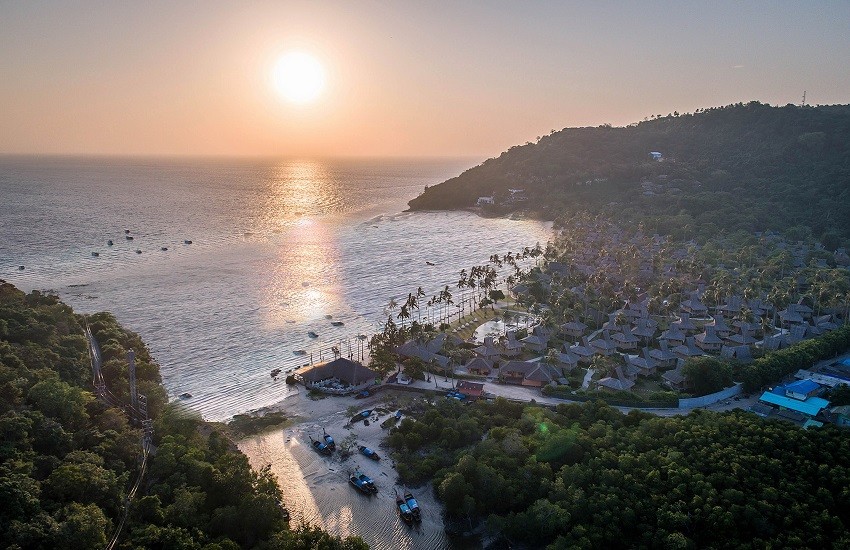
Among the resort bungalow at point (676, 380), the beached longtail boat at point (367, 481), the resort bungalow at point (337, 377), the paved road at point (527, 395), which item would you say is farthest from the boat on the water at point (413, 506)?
the resort bungalow at point (676, 380)

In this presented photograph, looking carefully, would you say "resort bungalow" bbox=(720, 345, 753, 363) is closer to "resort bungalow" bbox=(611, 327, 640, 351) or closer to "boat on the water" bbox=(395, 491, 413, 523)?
"resort bungalow" bbox=(611, 327, 640, 351)

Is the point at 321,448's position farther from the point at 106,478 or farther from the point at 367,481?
the point at 106,478

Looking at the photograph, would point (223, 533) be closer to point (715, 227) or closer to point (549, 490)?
point (549, 490)

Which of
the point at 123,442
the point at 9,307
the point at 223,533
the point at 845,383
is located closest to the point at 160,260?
the point at 9,307

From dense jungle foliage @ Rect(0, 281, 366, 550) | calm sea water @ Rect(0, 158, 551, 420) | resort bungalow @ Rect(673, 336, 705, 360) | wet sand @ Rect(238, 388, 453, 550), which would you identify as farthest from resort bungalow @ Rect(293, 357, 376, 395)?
resort bungalow @ Rect(673, 336, 705, 360)

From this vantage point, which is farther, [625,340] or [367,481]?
[625,340]

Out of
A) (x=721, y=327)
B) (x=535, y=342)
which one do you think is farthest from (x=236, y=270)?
(x=721, y=327)

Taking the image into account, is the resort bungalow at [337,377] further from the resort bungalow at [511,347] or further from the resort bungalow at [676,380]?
the resort bungalow at [676,380]
